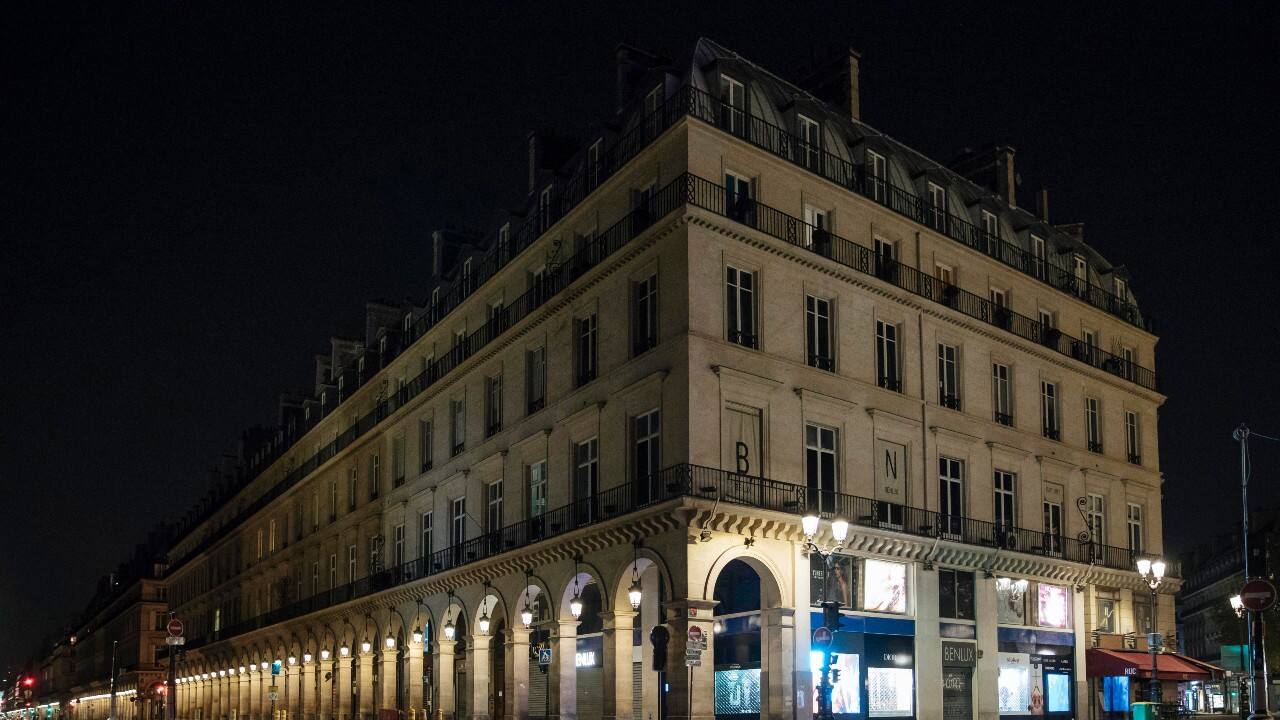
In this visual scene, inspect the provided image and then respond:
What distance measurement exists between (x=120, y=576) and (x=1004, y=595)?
123 m

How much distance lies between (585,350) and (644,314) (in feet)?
10.1

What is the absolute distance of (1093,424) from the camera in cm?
4222

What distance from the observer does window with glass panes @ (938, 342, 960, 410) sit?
36000mm

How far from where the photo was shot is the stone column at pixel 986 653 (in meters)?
34.5

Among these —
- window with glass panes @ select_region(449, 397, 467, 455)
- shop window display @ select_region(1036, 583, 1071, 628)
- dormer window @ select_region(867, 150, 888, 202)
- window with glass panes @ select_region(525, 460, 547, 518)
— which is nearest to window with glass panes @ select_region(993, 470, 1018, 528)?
shop window display @ select_region(1036, 583, 1071, 628)

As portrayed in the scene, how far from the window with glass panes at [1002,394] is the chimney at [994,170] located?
6984 mm

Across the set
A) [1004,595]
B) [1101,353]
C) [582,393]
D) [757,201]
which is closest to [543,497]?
[582,393]

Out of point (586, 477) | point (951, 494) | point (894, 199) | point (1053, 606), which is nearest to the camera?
point (586, 477)

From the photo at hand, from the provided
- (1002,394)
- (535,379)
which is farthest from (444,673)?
(1002,394)

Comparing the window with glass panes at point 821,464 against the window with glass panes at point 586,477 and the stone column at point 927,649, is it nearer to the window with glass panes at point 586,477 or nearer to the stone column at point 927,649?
the stone column at point 927,649

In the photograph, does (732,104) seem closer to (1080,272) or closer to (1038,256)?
(1038,256)

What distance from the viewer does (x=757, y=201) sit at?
3134 cm

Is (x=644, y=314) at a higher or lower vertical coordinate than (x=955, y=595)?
higher

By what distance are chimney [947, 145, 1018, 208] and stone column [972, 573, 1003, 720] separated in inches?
546
